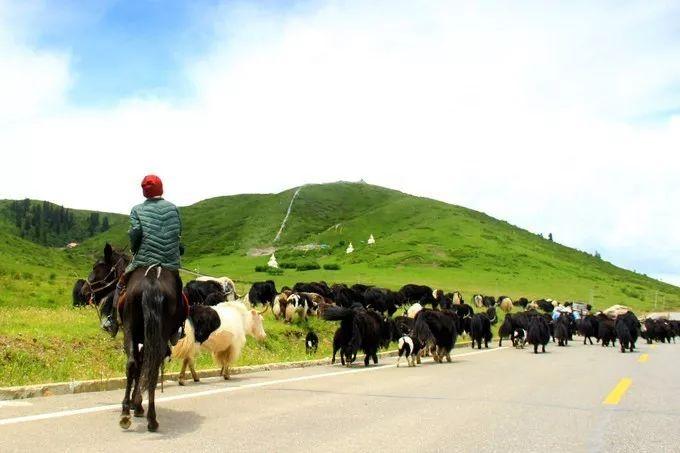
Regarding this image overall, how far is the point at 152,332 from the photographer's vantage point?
24.4 feet

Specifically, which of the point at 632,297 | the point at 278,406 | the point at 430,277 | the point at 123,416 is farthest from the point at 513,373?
the point at 632,297

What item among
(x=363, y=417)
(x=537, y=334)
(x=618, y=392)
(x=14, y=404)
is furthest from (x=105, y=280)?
(x=537, y=334)

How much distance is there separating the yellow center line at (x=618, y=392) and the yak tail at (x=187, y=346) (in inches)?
270

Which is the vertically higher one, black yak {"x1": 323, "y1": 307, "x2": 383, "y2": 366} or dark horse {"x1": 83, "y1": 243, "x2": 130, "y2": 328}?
dark horse {"x1": 83, "y1": 243, "x2": 130, "y2": 328}

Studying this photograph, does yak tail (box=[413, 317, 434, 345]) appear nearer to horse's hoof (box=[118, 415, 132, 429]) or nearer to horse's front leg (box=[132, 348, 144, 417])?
horse's front leg (box=[132, 348, 144, 417])

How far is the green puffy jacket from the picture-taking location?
7.90 meters

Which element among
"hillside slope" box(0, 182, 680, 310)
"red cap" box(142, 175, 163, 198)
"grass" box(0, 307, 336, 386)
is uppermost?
"hillside slope" box(0, 182, 680, 310)

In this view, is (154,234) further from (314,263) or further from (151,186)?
(314,263)

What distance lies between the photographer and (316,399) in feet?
33.2

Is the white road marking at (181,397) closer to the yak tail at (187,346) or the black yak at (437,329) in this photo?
the yak tail at (187,346)

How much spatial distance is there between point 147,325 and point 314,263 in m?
85.9

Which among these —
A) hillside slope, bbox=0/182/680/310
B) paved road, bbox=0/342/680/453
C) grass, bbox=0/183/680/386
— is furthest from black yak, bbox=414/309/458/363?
hillside slope, bbox=0/182/680/310

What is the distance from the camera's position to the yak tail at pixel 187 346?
39.4 ft

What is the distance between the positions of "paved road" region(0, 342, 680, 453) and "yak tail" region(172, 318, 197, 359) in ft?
2.38
